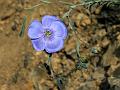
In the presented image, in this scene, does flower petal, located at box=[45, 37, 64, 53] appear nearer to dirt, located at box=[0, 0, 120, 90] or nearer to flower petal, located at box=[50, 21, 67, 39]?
flower petal, located at box=[50, 21, 67, 39]

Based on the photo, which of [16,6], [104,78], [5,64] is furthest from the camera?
[16,6]

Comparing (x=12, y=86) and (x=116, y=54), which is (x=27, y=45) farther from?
(x=116, y=54)

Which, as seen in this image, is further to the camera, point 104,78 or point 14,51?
point 14,51

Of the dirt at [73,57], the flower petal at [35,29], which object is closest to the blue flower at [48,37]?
the flower petal at [35,29]

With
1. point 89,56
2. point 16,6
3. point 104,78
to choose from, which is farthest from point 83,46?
point 16,6

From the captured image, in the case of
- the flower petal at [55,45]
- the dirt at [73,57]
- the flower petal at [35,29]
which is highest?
the flower petal at [35,29]

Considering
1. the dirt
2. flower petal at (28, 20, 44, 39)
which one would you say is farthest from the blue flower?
the dirt

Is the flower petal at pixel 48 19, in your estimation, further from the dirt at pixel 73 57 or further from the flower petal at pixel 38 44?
the dirt at pixel 73 57
